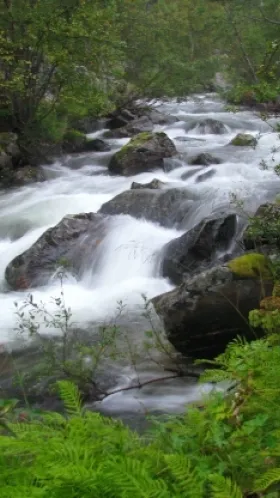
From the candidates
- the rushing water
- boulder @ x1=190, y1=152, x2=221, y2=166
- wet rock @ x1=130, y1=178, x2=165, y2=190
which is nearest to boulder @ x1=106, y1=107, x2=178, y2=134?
the rushing water

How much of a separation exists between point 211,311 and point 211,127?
55.7 feet

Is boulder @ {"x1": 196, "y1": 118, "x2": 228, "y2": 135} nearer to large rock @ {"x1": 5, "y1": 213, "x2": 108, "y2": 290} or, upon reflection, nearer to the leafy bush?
large rock @ {"x1": 5, "y1": 213, "x2": 108, "y2": 290}

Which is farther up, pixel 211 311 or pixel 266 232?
pixel 266 232

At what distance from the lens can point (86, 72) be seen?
1766cm

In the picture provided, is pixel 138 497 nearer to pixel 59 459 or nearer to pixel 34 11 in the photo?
pixel 59 459

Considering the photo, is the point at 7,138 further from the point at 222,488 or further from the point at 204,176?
the point at 222,488

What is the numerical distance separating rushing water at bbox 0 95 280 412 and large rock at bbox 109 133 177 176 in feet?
1.54

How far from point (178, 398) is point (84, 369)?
105 cm

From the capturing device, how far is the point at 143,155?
16.9m

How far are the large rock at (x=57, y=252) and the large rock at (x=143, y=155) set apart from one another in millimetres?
5268

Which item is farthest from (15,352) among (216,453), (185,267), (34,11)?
(34,11)

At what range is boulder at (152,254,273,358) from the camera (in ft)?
21.7

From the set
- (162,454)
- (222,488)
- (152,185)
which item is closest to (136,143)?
(152,185)

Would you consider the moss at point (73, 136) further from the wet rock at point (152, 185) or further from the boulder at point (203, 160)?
the wet rock at point (152, 185)
